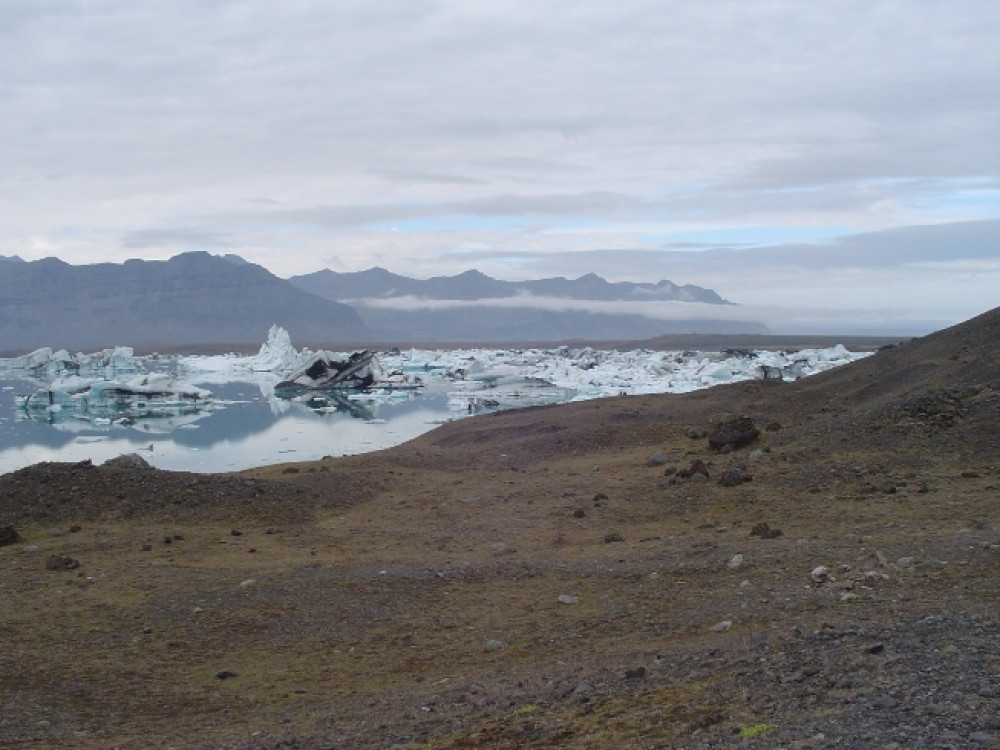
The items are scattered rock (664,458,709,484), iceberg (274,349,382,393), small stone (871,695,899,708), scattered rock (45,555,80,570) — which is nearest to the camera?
small stone (871,695,899,708)

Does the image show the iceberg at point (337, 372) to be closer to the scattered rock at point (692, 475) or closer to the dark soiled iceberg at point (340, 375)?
the dark soiled iceberg at point (340, 375)

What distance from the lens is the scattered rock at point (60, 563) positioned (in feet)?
30.8

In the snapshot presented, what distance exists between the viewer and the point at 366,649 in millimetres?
7254

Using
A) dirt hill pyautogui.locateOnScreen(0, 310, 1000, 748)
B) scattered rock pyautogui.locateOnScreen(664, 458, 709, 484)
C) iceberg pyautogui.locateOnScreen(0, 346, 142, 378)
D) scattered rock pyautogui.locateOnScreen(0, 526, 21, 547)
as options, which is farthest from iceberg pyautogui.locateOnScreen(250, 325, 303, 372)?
scattered rock pyautogui.locateOnScreen(664, 458, 709, 484)

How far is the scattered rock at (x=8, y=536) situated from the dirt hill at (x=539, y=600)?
49cm

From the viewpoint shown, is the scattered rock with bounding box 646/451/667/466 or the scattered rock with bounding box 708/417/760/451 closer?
the scattered rock with bounding box 708/417/760/451

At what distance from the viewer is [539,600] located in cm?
807

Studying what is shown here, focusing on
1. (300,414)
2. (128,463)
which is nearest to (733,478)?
(128,463)

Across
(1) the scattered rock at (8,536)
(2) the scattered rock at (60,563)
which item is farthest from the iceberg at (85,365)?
(2) the scattered rock at (60,563)

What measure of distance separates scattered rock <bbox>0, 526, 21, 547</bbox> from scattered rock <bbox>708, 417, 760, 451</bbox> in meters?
10.6

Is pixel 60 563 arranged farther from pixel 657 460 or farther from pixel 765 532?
pixel 657 460

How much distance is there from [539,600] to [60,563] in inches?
206

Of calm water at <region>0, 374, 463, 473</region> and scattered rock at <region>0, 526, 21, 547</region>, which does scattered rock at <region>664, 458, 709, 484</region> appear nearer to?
scattered rock at <region>0, 526, 21, 547</region>

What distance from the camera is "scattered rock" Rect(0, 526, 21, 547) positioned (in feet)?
Answer: 35.1
